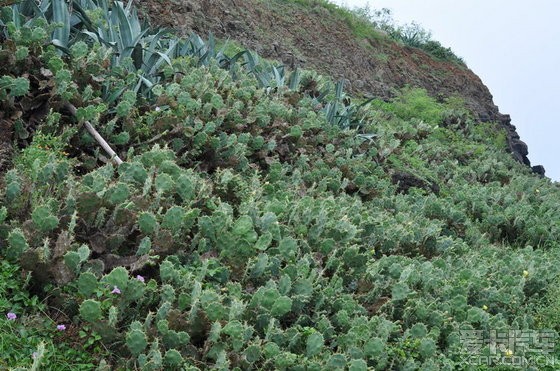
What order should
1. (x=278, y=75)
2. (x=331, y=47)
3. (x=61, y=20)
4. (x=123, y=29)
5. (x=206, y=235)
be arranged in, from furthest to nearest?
(x=331, y=47), (x=278, y=75), (x=123, y=29), (x=61, y=20), (x=206, y=235)

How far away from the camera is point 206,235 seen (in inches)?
185

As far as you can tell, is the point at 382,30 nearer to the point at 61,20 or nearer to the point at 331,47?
the point at 331,47

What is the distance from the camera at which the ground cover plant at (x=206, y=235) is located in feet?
12.5

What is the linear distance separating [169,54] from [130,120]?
2.28 meters

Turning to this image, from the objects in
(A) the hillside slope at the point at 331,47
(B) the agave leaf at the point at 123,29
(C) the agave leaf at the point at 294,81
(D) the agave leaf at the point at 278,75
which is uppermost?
(A) the hillside slope at the point at 331,47

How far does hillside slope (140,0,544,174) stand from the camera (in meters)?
13.4

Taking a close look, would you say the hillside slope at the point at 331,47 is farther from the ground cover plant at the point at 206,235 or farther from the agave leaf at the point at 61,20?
the agave leaf at the point at 61,20

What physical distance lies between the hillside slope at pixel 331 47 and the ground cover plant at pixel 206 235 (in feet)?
14.0

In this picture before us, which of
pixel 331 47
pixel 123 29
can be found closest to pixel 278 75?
pixel 123 29

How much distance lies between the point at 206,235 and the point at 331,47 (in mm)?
14054

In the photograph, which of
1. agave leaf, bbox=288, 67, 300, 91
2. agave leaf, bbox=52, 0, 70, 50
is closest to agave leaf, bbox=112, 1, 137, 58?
agave leaf, bbox=52, 0, 70, 50

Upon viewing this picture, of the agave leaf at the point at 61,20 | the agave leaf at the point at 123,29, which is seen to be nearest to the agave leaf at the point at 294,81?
the agave leaf at the point at 123,29

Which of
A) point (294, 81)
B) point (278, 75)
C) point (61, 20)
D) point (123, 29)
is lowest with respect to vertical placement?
point (61, 20)

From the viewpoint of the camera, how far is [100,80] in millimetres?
6371
